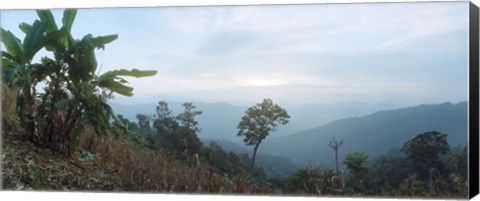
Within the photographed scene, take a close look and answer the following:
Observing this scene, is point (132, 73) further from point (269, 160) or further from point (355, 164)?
point (355, 164)

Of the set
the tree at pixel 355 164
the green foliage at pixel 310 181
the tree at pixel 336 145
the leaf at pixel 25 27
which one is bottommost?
the green foliage at pixel 310 181

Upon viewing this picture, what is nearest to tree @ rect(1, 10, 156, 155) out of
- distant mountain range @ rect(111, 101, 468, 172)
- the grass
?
the grass

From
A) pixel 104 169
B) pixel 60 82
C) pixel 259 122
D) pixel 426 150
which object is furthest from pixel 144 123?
pixel 426 150

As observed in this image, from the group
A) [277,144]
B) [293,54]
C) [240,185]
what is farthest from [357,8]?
[240,185]

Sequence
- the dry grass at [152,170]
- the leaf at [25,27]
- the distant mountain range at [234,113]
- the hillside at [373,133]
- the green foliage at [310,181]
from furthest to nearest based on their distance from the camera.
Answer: the leaf at [25,27]
the dry grass at [152,170]
the green foliage at [310,181]
the distant mountain range at [234,113]
the hillside at [373,133]

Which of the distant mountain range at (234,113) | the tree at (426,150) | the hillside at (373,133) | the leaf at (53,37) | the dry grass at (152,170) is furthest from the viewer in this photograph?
the leaf at (53,37)

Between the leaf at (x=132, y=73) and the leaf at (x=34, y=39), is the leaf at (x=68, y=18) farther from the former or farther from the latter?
the leaf at (x=132, y=73)

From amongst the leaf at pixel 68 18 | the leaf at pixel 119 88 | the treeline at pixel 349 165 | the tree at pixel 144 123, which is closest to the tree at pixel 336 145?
the treeline at pixel 349 165

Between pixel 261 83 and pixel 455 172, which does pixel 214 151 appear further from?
pixel 455 172
